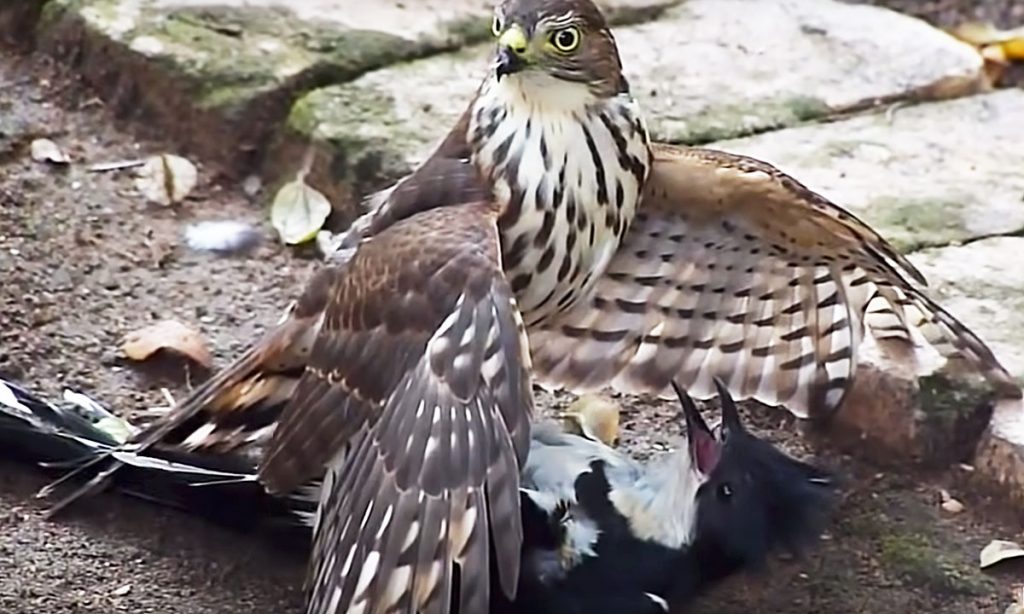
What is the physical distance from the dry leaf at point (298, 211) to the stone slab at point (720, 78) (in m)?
0.08

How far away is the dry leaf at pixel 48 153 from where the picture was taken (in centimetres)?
398

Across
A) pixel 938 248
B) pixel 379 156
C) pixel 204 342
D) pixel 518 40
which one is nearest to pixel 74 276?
pixel 204 342

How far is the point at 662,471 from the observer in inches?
117

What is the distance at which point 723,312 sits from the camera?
335cm

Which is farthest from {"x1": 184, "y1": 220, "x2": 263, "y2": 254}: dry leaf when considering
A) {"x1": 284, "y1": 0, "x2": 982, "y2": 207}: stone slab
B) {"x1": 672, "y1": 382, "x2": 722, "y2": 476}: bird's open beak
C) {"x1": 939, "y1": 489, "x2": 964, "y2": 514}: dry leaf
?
{"x1": 939, "y1": 489, "x2": 964, "y2": 514}: dry leaf

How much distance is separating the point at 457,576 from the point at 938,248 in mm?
1520

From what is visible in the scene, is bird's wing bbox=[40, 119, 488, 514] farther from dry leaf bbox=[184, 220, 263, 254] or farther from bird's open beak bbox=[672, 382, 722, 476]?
dry leaf bbox=[184, 220, 263, 254]

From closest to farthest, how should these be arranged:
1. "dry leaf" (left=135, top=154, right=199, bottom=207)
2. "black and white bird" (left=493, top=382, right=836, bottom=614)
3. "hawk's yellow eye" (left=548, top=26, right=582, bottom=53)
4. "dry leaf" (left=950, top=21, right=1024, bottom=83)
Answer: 1. "black and white bird" (left=493, top=382, right=836, bottom=614)
2. "hawk's yellow eye" (left=548, top=26, right=582, bottom=53)
3. "dry leaf" (left=135, top=154, right=199, bottom=207)
4. "dry leaf" (left=950, top=21, right=1024, bottom=83)

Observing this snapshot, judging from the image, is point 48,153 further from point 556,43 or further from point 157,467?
point 556,43

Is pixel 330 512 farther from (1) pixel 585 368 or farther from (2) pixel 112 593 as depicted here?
(1) pixel 585 368

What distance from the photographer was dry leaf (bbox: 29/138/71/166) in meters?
3.98

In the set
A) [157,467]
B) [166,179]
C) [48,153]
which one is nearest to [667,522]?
[157,467]

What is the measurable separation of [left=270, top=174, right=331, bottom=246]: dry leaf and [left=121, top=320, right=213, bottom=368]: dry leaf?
38cm

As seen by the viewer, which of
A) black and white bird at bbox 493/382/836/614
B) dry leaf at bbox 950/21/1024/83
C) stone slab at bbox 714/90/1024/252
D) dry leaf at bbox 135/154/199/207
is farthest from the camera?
dry leaf at bbox 950/21/1024/83
